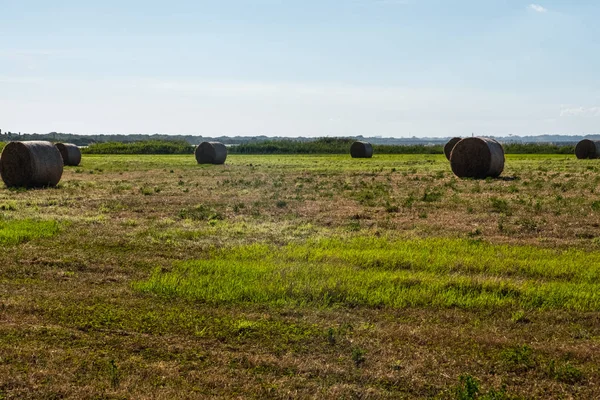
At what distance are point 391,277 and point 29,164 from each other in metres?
20.2

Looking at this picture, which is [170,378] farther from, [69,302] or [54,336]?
[69,302]

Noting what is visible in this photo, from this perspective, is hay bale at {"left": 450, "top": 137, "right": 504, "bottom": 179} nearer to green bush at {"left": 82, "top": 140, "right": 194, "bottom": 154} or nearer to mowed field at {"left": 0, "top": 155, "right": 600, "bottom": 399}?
mowed field at {"left": 0, "top": 155, "right": 600, "bottom": 399}

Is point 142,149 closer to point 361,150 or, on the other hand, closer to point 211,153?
point 361,150

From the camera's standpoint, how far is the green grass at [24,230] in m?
13.3

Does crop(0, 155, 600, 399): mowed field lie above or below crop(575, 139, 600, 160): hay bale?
below

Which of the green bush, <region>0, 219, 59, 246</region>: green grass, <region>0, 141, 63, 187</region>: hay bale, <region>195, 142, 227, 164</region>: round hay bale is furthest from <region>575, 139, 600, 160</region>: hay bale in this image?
<region>0, 219, 59, 246</region>: green grass

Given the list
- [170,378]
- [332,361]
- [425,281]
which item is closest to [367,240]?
[425,281]

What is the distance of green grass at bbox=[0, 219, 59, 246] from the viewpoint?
1333cm

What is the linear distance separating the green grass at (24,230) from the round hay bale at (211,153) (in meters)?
35.4

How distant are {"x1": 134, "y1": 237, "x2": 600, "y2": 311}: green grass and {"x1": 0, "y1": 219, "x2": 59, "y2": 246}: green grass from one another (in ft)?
14.6

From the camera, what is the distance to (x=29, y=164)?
2550cm

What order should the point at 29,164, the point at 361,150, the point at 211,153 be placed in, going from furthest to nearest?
the point at 361,150 < the point at 211,153 < the point at 29,164

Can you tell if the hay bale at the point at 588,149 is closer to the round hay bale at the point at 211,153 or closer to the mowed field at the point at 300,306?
the round hay bale at the point at 211,153

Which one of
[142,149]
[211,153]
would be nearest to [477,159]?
[211,153]
